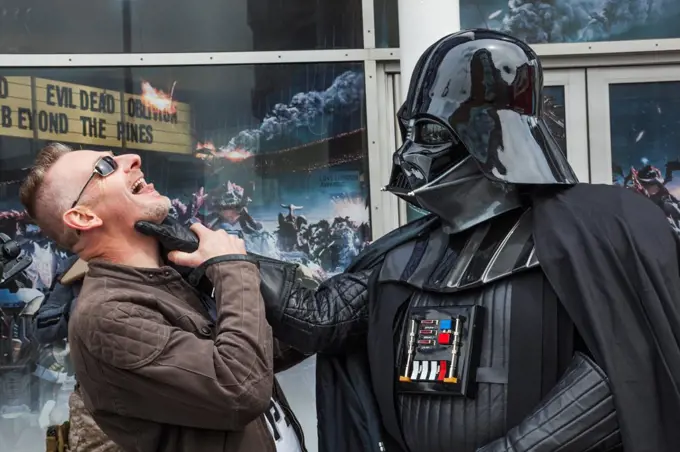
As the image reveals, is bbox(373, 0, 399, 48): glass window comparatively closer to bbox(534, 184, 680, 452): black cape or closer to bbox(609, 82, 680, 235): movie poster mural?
bbox(609, 82, 680, 235): movie poster mural

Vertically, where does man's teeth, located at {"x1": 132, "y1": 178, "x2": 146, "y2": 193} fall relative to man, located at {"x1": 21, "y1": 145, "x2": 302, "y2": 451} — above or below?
above

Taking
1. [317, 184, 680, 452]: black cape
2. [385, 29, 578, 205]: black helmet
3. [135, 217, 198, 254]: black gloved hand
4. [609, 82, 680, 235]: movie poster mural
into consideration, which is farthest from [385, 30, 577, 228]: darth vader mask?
[609, 82, 680, 235]: movie poster mural

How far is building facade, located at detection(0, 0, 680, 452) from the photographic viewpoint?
3678 millimetres

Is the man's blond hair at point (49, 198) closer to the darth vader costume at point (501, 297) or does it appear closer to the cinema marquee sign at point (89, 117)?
the darth vader costume at point (501, 297)

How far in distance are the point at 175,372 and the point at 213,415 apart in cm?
12

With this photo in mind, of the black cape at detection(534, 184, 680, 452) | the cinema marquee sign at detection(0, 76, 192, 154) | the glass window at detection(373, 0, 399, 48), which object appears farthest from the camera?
the glass window at detection(373, 0, 399, 48)

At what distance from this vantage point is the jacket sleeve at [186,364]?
57.2 inches

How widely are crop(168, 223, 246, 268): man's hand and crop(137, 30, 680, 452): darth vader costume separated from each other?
14 centimetres

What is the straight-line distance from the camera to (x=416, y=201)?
174cm

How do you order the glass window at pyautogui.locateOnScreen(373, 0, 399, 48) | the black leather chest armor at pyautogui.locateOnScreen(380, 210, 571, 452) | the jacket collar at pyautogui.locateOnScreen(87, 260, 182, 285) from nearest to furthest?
the black leather chest armor at pyautogui.locateOnScreen(380, 210, 571, 452) → the jacket collar at pyautogui.locateOnScreen(87, 260, 182, 285) → the glass window at pyautogui.locateOnScreen(373, 0, 399, 48)

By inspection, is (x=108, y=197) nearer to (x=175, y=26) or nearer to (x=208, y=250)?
(x=208, y=250)

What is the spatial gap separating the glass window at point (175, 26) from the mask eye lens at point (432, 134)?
2237mm

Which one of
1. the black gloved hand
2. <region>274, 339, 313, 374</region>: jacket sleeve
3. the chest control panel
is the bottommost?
<region>274, 339, 313, 374</region>: jacket sleeve

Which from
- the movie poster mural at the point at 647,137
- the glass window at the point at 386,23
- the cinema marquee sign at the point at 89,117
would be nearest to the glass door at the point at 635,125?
the movie poster mural at the point at 647,137
